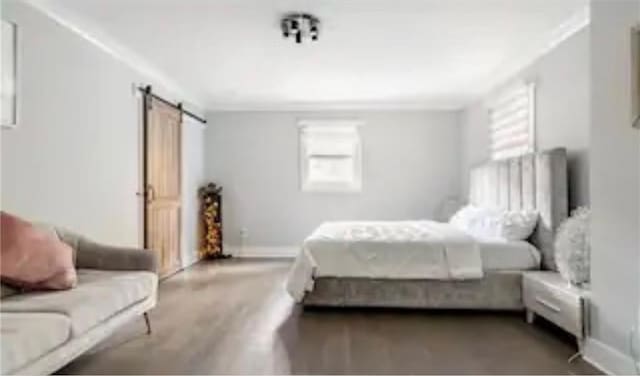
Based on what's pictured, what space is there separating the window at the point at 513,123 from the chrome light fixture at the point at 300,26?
233 centimetres

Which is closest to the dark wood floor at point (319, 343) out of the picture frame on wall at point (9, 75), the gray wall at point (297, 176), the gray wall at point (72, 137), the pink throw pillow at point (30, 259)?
the pink throw pillow at point (30, 259)

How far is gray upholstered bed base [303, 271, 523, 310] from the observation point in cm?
436

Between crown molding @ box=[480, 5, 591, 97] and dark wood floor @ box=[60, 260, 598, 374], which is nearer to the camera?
dark wood floor @ box=[60, 260, 598, 374]

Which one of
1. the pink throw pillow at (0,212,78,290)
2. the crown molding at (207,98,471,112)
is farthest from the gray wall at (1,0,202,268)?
the crown molding at (207,98,471,112)

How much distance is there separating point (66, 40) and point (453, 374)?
3618mm

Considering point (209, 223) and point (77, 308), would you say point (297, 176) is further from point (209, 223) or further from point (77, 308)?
point (77, 308)

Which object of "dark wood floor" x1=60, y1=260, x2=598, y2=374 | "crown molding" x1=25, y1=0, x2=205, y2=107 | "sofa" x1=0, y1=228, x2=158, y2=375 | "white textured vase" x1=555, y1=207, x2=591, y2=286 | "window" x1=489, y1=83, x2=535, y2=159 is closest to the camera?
"sofa" x1=0, y1=228, x2=158, y2=375

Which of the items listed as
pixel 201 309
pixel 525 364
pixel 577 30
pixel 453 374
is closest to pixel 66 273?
pixel 201 309

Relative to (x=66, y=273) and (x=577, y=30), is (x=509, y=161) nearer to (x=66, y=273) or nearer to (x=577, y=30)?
(x=577, y=30)

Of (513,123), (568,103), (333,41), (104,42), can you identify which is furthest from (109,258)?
(513,123)

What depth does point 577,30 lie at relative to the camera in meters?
4.27

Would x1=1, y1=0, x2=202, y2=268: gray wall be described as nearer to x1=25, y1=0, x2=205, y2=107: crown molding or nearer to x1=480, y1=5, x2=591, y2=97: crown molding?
x1=25, y1=0, x2=205, y2=107: crown molding

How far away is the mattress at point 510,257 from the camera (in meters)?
4.40

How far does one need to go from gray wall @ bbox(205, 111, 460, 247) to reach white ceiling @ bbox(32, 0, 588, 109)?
3.81 feet
